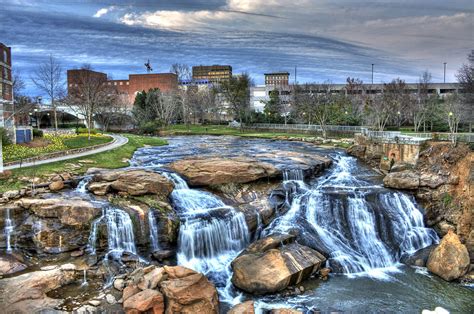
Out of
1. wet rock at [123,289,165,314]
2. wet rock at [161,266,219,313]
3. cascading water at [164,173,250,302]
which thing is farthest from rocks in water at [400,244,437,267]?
wet rock at [123,289,165,314]

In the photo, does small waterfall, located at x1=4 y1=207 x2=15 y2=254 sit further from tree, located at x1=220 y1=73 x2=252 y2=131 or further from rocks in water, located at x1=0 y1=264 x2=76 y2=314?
tree, located at x1=220 y1=73 x2=252 y2=131

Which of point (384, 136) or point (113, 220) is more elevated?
point (384, 136)

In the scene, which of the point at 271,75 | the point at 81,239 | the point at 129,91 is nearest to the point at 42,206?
the point at 81,239

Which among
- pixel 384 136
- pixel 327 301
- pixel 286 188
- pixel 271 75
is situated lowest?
pixel 327 301

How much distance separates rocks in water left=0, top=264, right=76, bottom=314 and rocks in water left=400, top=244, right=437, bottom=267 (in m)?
16.0

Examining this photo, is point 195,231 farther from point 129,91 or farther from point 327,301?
point 129,91

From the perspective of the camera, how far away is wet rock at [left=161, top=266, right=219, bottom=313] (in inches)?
502

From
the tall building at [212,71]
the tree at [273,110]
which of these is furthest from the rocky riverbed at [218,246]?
the tall building at [212,71]

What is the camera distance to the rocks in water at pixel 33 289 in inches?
514

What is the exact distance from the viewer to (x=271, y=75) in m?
171

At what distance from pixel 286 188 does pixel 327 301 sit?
1047cm

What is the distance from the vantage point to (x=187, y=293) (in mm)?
13016

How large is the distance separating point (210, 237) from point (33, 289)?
8.24m

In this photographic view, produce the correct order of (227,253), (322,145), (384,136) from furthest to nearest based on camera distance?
(322,145) → (384,136) → (227,253)
